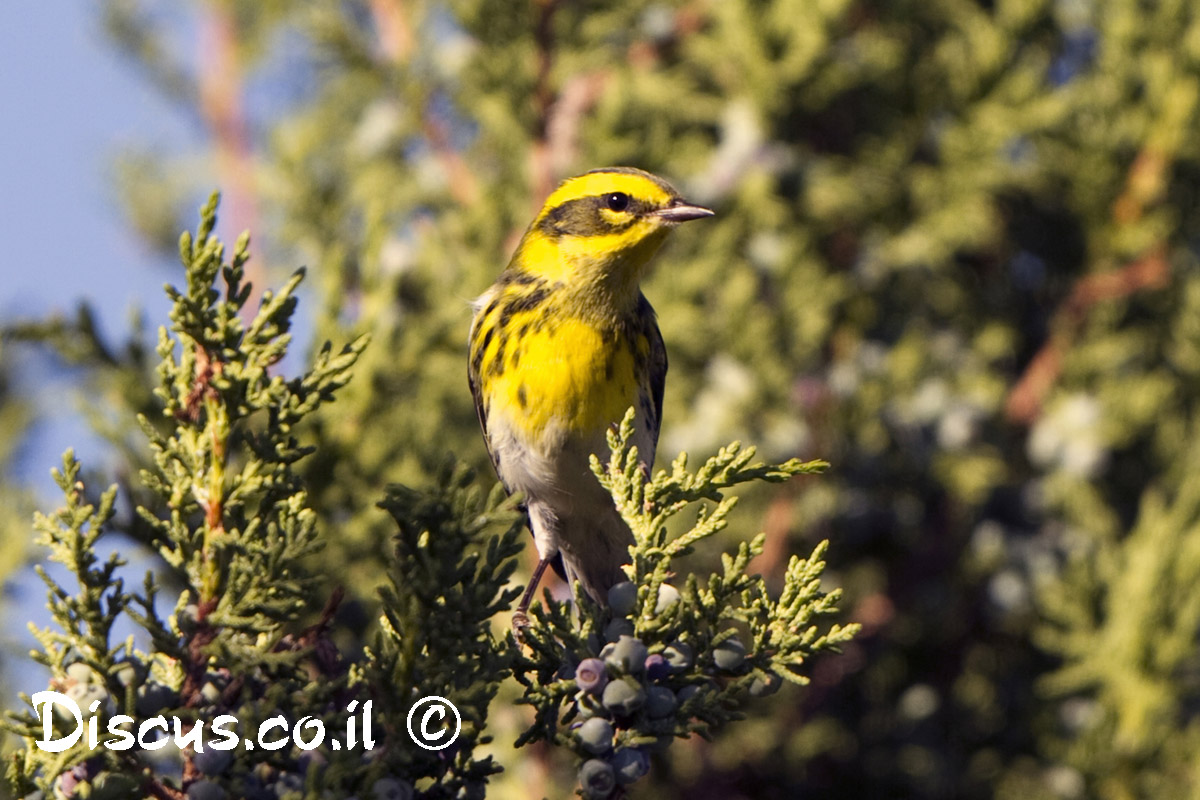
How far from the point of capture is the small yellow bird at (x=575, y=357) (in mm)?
3488

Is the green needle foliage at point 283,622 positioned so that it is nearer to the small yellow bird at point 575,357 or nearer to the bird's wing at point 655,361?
the small yellow bird at point 575,357

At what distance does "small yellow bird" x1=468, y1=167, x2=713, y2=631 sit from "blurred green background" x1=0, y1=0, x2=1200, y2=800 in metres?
0.29

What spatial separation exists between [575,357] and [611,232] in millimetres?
421

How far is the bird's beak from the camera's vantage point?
11.3ft

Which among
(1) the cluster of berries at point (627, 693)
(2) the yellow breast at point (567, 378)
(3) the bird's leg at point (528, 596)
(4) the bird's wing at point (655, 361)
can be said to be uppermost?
(4) the bird's wing at point (655, 361)

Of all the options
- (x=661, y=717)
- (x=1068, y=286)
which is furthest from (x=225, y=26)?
(x=661, y=717)

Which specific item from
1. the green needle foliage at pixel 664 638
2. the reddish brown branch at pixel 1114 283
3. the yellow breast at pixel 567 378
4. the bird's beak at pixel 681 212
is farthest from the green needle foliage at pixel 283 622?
the reddish brown branch at pixel 1114 283

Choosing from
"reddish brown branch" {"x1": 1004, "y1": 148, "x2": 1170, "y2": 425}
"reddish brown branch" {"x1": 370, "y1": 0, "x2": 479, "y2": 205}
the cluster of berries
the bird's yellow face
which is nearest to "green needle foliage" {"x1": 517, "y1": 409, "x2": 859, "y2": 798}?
the cluster of berries

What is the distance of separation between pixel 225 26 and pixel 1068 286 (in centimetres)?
381

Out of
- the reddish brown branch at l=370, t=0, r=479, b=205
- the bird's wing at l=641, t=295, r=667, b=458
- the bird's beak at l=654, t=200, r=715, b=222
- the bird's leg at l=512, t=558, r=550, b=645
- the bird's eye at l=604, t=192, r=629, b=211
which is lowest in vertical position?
the bird's leg at l=512, t=558, r=550, b=645

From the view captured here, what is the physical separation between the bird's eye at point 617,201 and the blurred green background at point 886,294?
59 cm

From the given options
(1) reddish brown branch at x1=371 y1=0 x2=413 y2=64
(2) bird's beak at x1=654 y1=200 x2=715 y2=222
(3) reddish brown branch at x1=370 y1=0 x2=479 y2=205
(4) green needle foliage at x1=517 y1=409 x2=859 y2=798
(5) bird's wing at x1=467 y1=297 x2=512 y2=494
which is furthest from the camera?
(1) reddish brown branch at x1=371 y1=0 x2=413 y2=64

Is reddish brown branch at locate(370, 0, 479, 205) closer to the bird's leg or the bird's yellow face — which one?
the bird's yellow face

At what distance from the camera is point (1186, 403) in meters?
4.70
